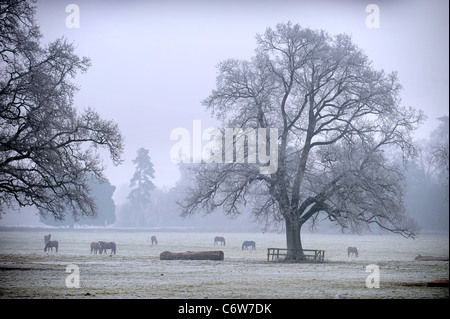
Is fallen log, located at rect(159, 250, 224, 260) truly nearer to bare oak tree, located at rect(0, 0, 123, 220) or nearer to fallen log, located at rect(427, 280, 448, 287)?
bare oak tree, located at rect(0, 0, 123, 220)

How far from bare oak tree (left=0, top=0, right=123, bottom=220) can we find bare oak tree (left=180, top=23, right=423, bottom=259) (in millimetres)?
7362

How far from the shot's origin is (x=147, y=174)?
11750cm

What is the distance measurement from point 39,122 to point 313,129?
16693 millimetres

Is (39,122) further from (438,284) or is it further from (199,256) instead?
(438,284)

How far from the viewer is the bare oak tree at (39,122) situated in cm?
2220

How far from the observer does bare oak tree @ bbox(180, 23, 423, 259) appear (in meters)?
29.5

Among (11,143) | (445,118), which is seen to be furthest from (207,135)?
(445,118)

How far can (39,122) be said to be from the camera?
72.9 feet

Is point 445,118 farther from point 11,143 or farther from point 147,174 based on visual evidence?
point 11,143

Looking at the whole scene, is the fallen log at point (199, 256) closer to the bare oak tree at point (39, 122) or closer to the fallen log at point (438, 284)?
the bare oak tree at point (39, 122)

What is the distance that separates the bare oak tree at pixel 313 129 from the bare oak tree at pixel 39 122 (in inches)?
290

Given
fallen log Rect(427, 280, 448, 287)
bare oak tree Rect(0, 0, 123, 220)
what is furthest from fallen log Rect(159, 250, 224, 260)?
fallen log Rect(427, 280, 448, 287)

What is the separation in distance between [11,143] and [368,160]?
63.3ft

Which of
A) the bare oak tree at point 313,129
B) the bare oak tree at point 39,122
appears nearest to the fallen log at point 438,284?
the bare oak tree at point 313,129
